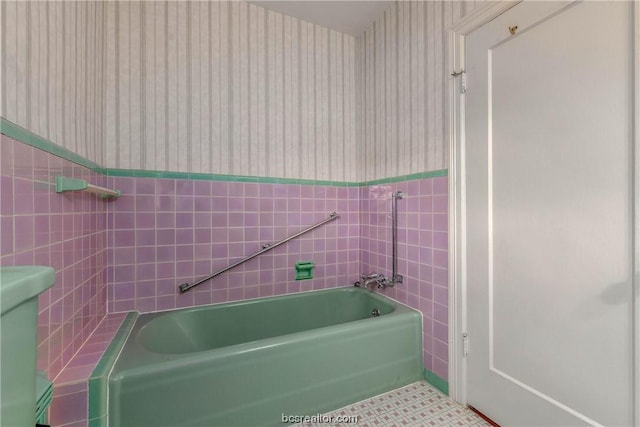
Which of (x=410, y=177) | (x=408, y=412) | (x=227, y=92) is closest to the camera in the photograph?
(x=408, y=412)

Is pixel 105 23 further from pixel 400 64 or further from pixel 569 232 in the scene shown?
pixel 569 232

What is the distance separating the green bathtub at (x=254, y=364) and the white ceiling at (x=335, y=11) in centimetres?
217

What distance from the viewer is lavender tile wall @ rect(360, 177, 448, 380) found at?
157 centimetres

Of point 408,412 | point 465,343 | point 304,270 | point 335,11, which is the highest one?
point 335,11

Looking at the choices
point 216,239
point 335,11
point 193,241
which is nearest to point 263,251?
point 216,239

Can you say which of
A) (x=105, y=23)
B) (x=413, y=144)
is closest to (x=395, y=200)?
(x=413, y=144)

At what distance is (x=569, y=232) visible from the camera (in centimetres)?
108

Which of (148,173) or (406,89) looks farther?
(406,89)

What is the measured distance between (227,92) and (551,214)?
2018mm

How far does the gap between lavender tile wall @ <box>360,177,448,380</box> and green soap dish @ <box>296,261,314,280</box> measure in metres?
0.55

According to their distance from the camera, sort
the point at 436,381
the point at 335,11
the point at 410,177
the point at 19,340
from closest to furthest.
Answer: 1. the point at 19,340
2. the point at 436,381
3. the point at 410,177
4. the point at 335,11

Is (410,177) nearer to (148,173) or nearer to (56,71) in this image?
(148,173)

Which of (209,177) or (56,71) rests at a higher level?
(56,71)

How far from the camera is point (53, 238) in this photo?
3.21 ft
